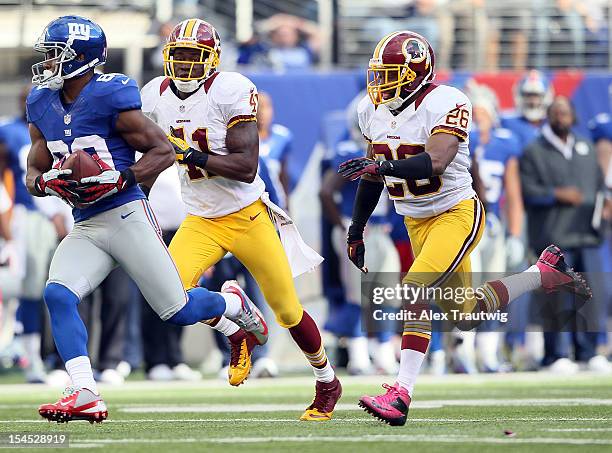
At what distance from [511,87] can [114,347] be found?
3951 mm

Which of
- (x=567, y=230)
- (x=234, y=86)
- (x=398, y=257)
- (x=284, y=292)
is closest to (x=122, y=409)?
(x=284, y=292)

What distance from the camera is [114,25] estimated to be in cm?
1279

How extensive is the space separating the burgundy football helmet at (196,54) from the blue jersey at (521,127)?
5.01 meters

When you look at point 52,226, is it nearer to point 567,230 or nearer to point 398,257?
point 398,257

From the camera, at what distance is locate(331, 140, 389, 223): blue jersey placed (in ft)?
35.2

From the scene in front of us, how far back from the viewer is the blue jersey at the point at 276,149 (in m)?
10.6

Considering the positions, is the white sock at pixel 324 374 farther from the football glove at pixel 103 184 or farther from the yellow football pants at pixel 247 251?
the football glove at pixel 103 184

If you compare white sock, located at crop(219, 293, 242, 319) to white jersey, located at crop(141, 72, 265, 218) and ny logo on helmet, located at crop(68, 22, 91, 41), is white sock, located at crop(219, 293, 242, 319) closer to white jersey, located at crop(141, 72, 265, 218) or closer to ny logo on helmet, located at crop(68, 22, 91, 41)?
white jersey, located at crop(141, 72, 265, 218)

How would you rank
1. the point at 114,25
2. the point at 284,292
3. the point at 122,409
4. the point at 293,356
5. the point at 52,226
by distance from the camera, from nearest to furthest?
1. the point at 284,292
2. the point at 122,409
3. the point at 52,226
4. the point at 293,356
5. the point at 114,25

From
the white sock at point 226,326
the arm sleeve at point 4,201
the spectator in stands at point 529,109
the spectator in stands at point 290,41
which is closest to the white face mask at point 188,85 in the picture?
the white sock at point 226,326

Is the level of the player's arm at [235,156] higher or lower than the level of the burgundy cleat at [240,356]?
higher

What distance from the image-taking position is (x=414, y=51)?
21.8 feet

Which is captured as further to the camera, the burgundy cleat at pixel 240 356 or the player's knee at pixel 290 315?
the burgundy cleat at pixel 240 356

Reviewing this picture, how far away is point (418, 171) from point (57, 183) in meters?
1.56
